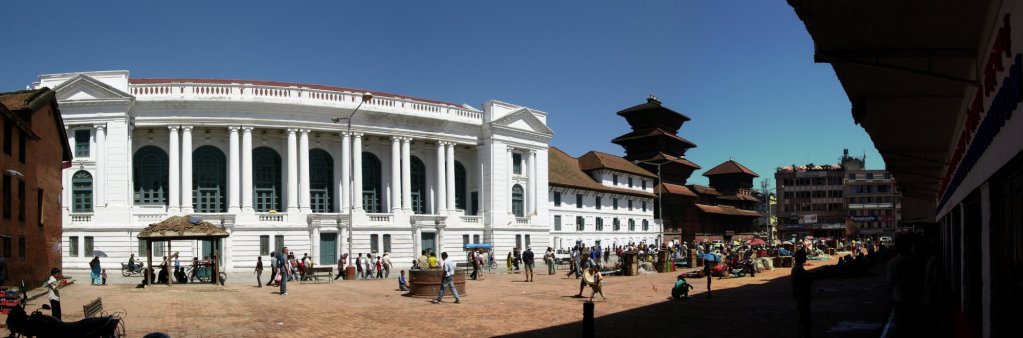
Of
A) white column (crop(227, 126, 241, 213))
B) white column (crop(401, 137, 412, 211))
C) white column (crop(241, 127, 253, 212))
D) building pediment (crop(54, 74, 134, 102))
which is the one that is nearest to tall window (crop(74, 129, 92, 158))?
building pediment (crop(54, 74, 134, 102))

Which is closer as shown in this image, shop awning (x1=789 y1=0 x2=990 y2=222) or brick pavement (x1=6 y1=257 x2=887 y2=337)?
shop awning (x1=789 y1=0 x2=990 y2=222)

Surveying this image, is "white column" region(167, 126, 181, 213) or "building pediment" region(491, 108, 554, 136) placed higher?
"building pediment" region(491, 108, 554, 136)

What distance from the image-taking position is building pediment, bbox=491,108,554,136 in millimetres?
59625

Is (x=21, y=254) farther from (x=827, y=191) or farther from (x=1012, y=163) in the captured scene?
(x=827, y=191)

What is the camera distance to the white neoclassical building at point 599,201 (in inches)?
2694

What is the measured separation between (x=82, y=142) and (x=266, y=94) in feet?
36.0

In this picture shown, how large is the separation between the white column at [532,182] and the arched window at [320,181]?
16357 mm

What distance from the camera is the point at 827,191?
135250 millimetres

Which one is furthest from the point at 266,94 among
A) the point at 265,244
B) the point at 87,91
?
the point at 87,91

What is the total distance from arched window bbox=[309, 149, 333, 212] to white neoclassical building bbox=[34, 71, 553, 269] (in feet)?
0.26

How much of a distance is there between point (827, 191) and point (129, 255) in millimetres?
119655

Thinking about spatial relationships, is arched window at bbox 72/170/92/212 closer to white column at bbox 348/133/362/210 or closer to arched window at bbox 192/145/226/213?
arched window at bbox 192/145/226/213

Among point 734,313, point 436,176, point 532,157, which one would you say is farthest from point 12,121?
point 532,157

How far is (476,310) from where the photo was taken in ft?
69.3
